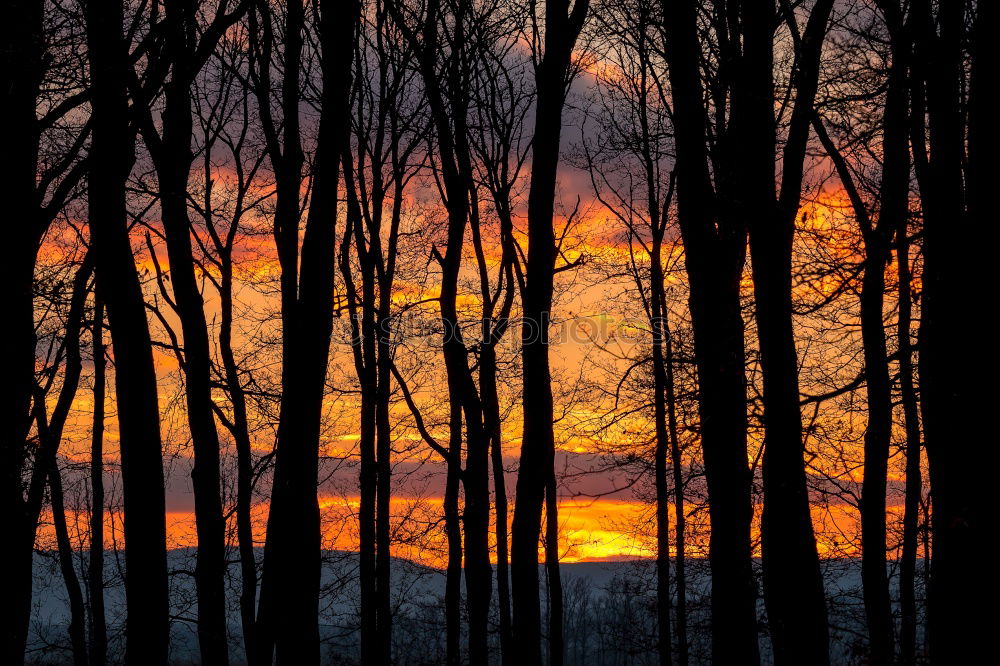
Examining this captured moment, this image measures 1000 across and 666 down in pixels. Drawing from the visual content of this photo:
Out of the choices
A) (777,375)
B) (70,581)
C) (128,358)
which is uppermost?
(128,358)

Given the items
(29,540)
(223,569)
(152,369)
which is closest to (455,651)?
(223,569)

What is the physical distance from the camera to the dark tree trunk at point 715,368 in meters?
9.09

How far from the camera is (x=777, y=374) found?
9727 mm

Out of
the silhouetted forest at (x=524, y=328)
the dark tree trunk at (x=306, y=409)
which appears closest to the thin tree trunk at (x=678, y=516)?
the silhouetted forest at (x=524, y=328)

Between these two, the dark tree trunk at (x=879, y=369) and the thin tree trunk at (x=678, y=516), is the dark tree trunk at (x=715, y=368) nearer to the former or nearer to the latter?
the dark tree trunk at (x=879, y=369)

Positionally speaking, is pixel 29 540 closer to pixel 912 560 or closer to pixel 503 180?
pixel 503 180

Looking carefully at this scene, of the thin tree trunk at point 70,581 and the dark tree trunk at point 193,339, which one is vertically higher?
the dark tree trunk at point 193,339

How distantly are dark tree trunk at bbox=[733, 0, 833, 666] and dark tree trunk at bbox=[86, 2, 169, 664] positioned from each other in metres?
5.89

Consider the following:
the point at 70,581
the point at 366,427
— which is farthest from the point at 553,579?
the point at 70,581

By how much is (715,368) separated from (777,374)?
866 mm

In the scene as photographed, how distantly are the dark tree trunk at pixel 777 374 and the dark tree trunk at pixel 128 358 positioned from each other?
5.89 meters

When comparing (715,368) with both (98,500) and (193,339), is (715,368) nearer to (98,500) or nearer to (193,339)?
(193,339)

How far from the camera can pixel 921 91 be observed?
11781 millimetres

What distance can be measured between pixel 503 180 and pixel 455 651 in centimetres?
831
